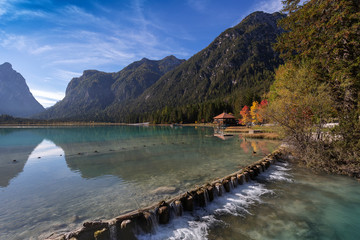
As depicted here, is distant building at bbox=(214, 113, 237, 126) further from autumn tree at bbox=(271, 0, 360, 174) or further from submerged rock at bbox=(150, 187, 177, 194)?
submerged rock at bbox=(150, 187, 177, 194)

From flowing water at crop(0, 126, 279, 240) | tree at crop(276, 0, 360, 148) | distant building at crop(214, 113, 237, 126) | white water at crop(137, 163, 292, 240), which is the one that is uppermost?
tree at crop(276, 0, 360, 148)

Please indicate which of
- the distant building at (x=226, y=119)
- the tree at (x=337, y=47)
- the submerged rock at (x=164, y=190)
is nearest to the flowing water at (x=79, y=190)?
the submerged rock at (x=164, y=190)

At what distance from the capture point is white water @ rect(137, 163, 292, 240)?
6180mm

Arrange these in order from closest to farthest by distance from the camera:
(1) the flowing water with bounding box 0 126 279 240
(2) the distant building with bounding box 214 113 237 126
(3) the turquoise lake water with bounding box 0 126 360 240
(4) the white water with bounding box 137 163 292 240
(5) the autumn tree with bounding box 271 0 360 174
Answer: (4) the white water with bounding box 137 163 292 240 → (3) the turquoise lake water with bounding box 0 126 360 240 → (1) the flowing water with bounding box 0 126 279 240 → (5) the autumn tree with bounding box 271 0 360 174 → (2) the distant building with bounding box 214 113 237 126

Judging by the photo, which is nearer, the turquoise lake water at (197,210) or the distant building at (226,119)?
the turquoise lake water at (197,210)

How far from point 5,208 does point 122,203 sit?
257 inches

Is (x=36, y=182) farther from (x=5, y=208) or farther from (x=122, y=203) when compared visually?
(x=122, y=203)

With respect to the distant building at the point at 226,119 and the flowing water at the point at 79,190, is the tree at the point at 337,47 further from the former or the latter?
the distant building at the point at 226,119

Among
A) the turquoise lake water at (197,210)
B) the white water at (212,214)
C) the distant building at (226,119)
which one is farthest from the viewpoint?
the distant building at (226,119)

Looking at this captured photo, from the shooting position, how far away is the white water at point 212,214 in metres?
6.18

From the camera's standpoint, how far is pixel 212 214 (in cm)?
749

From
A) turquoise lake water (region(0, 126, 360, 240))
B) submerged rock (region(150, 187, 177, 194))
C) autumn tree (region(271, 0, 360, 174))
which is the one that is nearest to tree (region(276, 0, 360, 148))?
autumn tree (region(271, 0, 360, 174))

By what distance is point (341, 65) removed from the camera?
1230cm

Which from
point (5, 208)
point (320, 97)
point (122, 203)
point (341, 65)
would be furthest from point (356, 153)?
point (5, 208)
